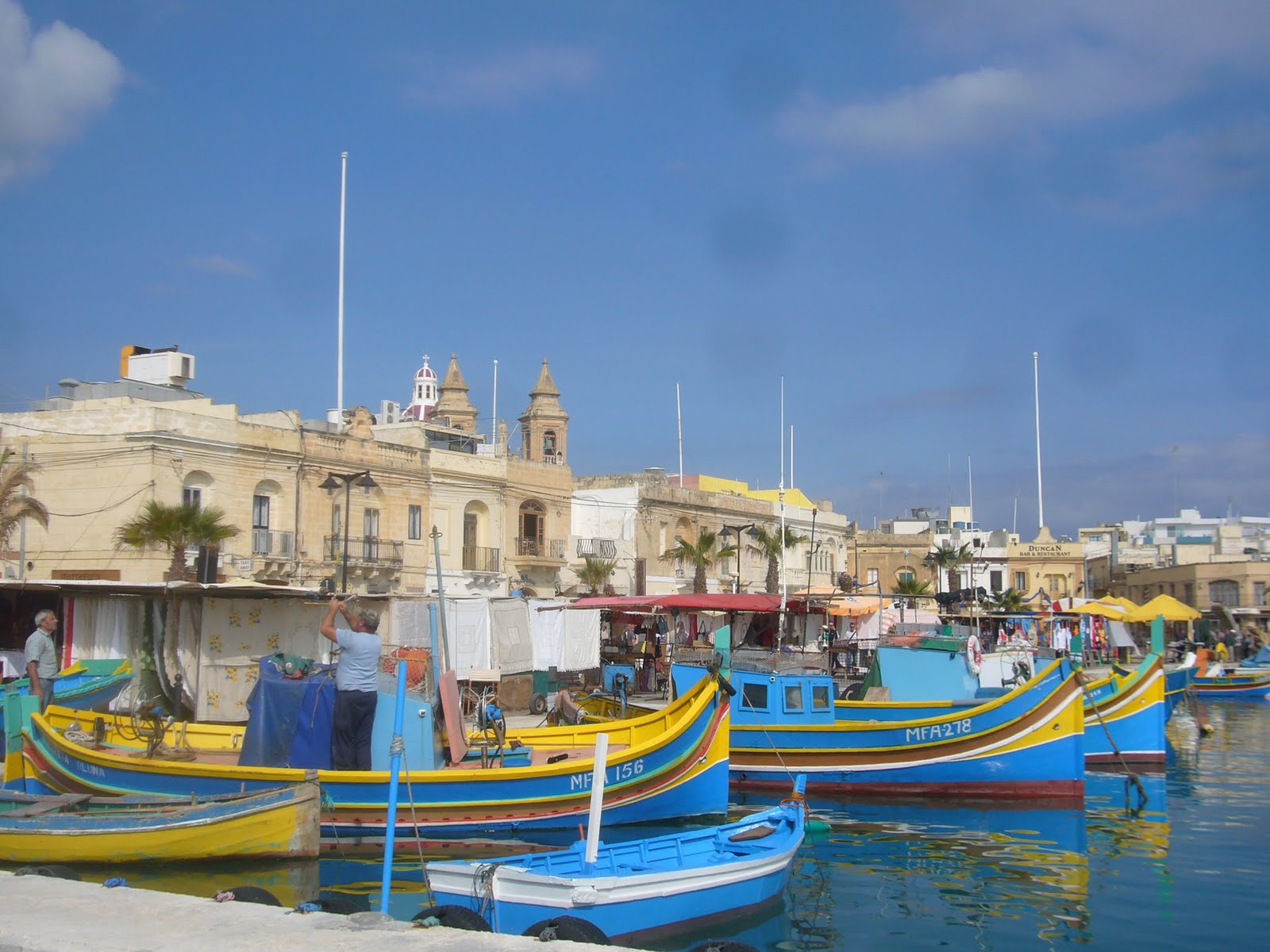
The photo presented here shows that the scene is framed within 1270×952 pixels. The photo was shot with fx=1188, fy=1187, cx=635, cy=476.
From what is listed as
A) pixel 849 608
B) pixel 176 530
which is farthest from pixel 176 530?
pixel 849 608

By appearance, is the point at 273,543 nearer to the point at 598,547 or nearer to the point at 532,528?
the point at 532,528

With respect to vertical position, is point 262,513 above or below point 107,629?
above

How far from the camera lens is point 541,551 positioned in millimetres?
44969

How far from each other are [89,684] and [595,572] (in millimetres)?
25649

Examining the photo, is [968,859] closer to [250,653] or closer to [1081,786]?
[1081,786]

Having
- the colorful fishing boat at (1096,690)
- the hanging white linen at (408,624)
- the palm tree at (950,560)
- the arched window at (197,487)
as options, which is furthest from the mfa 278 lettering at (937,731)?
the palm tree at (950,560)

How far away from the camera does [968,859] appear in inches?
635

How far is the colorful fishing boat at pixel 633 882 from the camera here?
10.3 m

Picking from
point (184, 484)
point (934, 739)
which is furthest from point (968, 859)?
point (184, 484)

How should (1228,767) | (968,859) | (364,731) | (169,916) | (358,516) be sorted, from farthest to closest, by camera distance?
(358,516)
(1228,767)
(968,859)
(364,731)
(169,916)

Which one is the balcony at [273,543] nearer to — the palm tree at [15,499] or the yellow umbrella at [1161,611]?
the palm tree at [15,499]

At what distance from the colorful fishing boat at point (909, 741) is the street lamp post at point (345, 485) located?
33.7 feet

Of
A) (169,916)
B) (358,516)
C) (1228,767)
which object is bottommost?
(1228,767)

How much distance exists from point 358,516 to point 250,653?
15948mm
